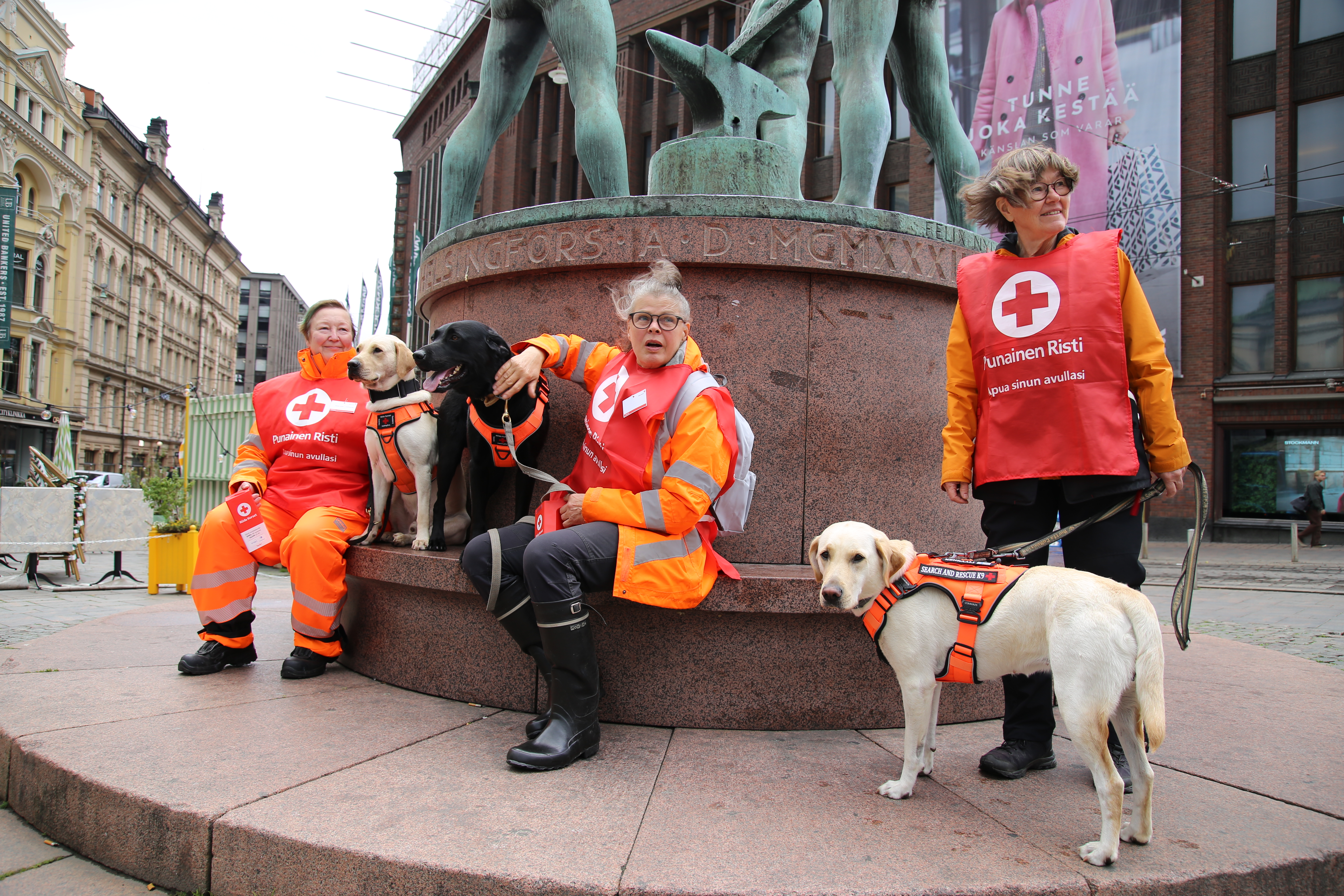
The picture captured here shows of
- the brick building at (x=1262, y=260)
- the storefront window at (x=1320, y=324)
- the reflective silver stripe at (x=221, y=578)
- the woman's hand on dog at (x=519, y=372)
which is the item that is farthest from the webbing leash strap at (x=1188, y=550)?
the storefront window at (x=1320, y=324)

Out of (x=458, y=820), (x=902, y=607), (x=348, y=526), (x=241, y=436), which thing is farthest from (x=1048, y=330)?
(x=241, y=436)

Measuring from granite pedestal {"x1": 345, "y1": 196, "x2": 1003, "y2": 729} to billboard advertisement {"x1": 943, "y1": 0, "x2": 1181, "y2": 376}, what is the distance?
67.5 feet

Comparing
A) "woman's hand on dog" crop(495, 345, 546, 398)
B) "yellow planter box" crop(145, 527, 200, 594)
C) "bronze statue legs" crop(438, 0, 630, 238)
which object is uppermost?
"bronze statue legs" crop(438, 0, 630, 238)

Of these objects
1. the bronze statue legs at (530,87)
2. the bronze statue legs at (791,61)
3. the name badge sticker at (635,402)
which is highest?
the bronze statue legs at (791,61)

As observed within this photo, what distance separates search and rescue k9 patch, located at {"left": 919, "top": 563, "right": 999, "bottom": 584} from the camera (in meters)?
2.55

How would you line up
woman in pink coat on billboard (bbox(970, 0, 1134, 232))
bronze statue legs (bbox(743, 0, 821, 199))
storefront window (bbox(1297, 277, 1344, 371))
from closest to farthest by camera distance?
bronze statue legs (bbox(743, 0, 821, 199))
storefront window (bbox(1297, 277, 1344, 371))
woman in pink coat on billboard (bbox(970, 0, 1134, 232))

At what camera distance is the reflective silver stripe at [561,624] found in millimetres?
2869

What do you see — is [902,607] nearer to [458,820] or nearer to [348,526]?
[458,820]

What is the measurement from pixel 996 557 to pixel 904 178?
2721cm

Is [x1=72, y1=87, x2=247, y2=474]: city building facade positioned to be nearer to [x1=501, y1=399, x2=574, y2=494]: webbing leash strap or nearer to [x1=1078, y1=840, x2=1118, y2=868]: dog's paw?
[x1=501, y1=399, x2=574, y2=494]: webbing leash strap

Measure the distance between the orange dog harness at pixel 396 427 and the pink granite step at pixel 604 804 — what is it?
1.01m

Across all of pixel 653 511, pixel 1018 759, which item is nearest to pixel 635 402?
pixel 653 511

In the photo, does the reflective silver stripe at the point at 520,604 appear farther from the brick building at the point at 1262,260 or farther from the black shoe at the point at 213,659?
the brick building at the point at 1262,260

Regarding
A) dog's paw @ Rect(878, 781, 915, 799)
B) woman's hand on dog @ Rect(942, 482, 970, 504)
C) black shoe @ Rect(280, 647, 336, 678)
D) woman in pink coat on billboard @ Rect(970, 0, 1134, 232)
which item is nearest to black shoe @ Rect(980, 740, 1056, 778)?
dog's paw @ Rect(878, 781, 915, 799)
